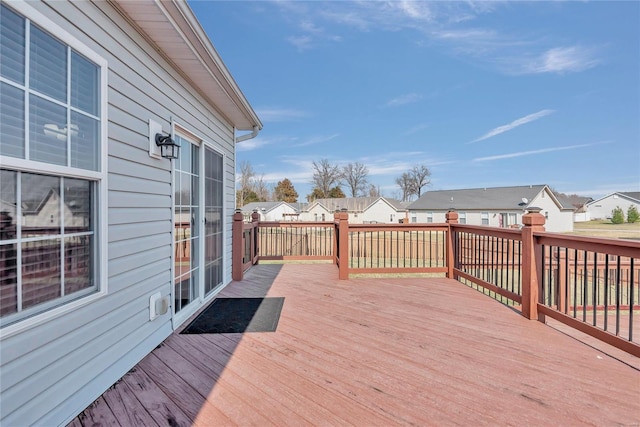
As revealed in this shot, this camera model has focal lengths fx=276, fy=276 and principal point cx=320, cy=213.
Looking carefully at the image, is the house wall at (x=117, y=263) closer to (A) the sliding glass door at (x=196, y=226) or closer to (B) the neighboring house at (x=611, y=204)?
(A) the sliding glass door at (x=196, y=226)

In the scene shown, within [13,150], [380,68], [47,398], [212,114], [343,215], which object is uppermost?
[380,68]

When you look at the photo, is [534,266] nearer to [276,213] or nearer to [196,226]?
[196,226]

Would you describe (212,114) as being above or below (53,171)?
above

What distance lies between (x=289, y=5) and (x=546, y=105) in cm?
1947

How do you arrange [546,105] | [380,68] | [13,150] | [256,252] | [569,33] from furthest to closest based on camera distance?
[546,105] < [380,68] < [569,33] < [256,252] < [13,150]

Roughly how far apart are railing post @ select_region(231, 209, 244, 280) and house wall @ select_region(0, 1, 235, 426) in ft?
6.27

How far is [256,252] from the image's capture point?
6004mm

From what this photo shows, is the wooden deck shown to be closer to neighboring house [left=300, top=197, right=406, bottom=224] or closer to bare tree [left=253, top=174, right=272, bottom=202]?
neighboring house [left=300, top=197, right=406, bottom=224]

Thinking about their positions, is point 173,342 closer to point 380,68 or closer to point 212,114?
point 212,114

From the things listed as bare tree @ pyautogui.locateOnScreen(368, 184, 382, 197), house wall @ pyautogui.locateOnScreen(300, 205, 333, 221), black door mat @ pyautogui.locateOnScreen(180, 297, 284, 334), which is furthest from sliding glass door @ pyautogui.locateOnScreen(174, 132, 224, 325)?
bare tree @ pyautogui.locateOnScreen(368, 184, 382, 197)

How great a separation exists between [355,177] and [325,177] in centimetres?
449

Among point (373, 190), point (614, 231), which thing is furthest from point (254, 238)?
point (373, 190)

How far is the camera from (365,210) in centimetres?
3203

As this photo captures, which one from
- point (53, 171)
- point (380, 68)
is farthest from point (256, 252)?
point (380, 68)
